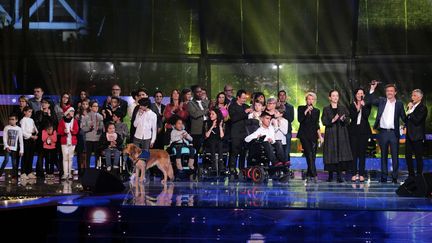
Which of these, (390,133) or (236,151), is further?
(236,151)

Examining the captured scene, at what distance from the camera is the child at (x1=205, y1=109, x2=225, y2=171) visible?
13.5 m

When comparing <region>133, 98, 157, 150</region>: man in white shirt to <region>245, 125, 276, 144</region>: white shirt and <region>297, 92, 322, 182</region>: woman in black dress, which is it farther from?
<region>297, 92, 322, 182</region>: woman in black dress

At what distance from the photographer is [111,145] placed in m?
13.4

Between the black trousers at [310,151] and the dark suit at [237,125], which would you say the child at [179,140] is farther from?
the black trousers at [310,151]

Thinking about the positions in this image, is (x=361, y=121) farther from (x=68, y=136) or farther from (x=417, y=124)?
(x=68, y=136)

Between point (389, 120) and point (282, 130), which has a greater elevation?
point (389, 120)

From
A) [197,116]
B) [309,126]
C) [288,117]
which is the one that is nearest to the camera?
[309,126]

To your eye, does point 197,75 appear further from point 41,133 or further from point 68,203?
point 68,203

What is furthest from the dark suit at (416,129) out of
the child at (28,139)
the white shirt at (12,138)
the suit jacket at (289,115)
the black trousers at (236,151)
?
the white shirt at (12,138)

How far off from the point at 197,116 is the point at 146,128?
1.05 meters

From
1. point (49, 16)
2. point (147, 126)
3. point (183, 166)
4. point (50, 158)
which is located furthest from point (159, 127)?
point (49, 16)

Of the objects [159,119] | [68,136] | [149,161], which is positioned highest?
[159,119]

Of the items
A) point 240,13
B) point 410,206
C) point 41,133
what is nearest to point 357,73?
point 240,13

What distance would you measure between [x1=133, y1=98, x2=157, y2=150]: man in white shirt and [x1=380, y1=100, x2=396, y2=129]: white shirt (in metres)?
4.03
